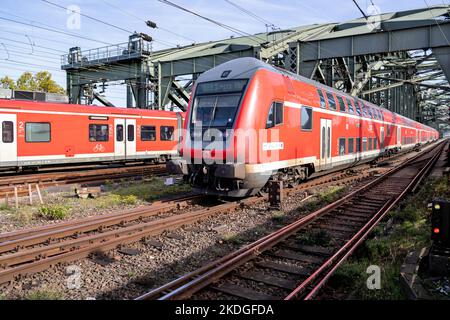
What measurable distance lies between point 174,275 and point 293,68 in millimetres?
20529

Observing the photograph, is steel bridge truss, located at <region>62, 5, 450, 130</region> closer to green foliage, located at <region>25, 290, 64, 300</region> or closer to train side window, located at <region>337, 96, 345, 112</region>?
train side window, located at <region>337, 96, 345, 112</region>

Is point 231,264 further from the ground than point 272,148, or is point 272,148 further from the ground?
point 272,148

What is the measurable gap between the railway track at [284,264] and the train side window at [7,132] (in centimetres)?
1267

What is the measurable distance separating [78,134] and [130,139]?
3.20 meters

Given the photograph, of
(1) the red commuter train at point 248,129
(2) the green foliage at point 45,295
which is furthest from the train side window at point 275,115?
(2) the green foliage at point 45,295

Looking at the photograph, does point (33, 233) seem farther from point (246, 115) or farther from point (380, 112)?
point (380, 112)

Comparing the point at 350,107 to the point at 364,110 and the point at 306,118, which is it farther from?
the point at 306,118

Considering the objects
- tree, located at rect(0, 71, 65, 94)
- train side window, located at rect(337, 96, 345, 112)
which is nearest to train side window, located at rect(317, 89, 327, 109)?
train side window, located at rect(337, 96, 345, 112)

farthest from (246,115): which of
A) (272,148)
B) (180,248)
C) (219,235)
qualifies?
(180,248)

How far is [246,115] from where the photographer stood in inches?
360

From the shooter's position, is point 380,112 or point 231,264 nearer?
point 231,264

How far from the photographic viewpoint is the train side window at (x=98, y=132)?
60.0ft

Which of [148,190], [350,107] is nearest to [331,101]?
[350,107]

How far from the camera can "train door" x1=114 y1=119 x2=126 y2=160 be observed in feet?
64.1
